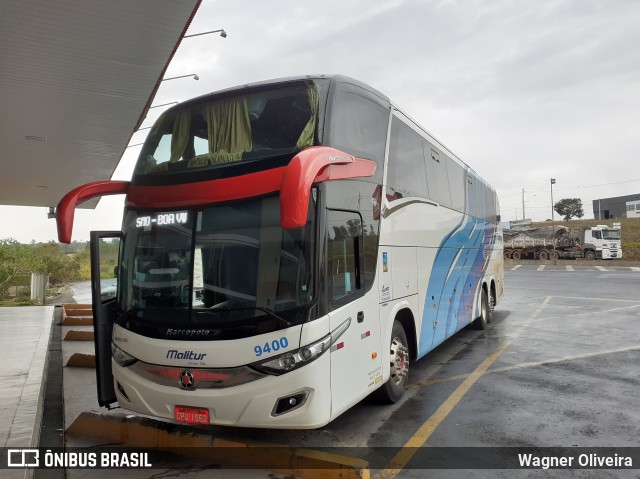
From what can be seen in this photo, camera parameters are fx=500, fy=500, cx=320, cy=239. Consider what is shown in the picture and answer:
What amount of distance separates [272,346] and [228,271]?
2.48 ft

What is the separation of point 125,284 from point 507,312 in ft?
39.7

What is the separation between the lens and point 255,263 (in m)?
4.23

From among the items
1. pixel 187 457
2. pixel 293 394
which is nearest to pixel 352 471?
pixel 293 394

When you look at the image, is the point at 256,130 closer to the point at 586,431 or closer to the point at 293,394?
the point at 293,394

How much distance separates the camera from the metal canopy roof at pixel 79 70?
22.1 ft

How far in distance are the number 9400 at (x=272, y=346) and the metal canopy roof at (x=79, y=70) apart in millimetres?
4886

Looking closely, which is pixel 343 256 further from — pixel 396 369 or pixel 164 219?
pixel 396 369

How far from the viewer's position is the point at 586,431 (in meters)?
4.93

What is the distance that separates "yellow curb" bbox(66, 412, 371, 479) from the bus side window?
1.29 m

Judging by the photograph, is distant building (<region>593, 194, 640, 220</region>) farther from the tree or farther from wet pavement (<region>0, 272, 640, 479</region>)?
wet pavement (<region>0, 272, 640, 479</region>)

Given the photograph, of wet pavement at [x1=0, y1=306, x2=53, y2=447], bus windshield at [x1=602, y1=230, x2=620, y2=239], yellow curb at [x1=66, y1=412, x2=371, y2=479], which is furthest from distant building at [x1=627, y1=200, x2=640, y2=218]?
yellow curb at [x1=66, y1=412, x2=371, y2=479]

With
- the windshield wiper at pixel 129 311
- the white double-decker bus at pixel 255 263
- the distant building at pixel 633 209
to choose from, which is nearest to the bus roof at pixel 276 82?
the white double-decker bus at pixel 255 263

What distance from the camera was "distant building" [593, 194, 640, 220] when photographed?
96.3 metres

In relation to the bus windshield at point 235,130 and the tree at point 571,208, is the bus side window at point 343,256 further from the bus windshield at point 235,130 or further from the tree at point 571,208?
the tree at point 571,208
